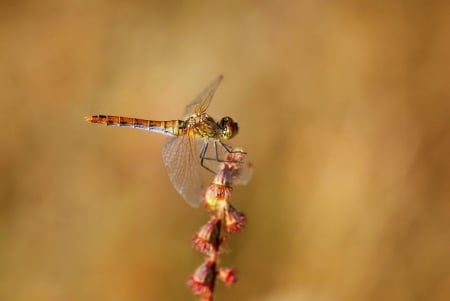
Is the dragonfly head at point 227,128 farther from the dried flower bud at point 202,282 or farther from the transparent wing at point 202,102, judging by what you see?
the dried flower bud at point 202,282

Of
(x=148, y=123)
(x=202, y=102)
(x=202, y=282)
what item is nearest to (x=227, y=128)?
(x=202, y=102)

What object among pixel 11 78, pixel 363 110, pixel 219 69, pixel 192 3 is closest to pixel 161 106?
pixel 219 69

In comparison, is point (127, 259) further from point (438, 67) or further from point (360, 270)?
point (438, 67)

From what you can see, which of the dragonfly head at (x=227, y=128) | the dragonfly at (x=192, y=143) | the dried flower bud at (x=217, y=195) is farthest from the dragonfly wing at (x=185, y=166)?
the dried flower bud at (x=217, y=195)

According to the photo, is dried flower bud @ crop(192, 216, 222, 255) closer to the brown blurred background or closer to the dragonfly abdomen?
the dragonfly abdomen

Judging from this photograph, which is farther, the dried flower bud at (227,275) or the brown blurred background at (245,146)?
the brown blurred background at (245,146)

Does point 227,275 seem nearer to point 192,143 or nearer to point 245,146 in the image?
point 192,143

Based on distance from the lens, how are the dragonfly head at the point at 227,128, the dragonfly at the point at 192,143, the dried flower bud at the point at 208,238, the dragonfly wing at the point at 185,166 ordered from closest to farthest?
the dried flower bud at the point at 208,238
the dragonfly wing at the point at 185,166
the dragonfly at the point at 192,143
the dragonfly head at the point at 227,128
